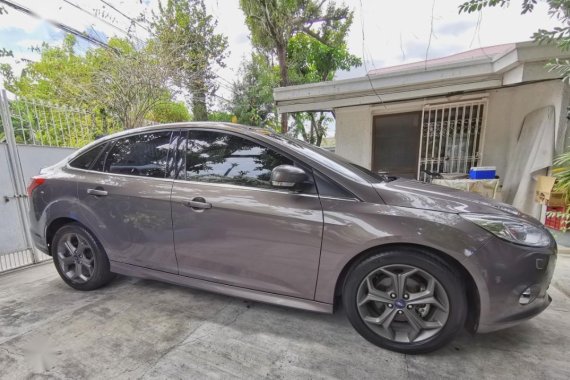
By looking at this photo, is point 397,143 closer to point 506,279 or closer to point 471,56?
point 471,56

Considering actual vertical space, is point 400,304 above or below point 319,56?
below

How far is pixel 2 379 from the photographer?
161 cm

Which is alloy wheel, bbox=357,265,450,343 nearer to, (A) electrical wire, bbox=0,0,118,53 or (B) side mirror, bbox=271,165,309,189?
(B) side mirror, bbox=271,165,309,189

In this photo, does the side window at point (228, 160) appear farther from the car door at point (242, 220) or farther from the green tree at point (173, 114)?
the green tree at point (173, 114)

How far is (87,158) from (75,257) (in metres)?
0.96

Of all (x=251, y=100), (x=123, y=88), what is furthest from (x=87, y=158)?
(x=251, y=100)

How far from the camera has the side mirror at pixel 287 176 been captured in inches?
70.3

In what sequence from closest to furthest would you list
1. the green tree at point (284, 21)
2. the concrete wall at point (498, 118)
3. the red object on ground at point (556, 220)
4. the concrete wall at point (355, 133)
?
1. the red object on ground at point (556, 220)
2. the concrete wall at point (498, 118)
3. the concrete wall at point (355, 133)
4. the green tree at point (284, 21)

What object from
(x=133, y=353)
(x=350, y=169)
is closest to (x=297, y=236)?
(x=350, y=169)

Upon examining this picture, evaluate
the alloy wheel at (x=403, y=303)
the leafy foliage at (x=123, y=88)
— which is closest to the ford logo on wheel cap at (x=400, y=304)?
the alloy wheel at (x=403, y=303)

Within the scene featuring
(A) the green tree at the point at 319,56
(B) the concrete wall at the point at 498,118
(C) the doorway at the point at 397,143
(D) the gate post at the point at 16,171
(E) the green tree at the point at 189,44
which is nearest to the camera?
(D) the gate post at the point at 16,171

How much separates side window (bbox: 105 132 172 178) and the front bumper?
233 cm

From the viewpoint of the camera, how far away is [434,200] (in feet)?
5.81

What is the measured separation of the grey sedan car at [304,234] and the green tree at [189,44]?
5.20 meters
